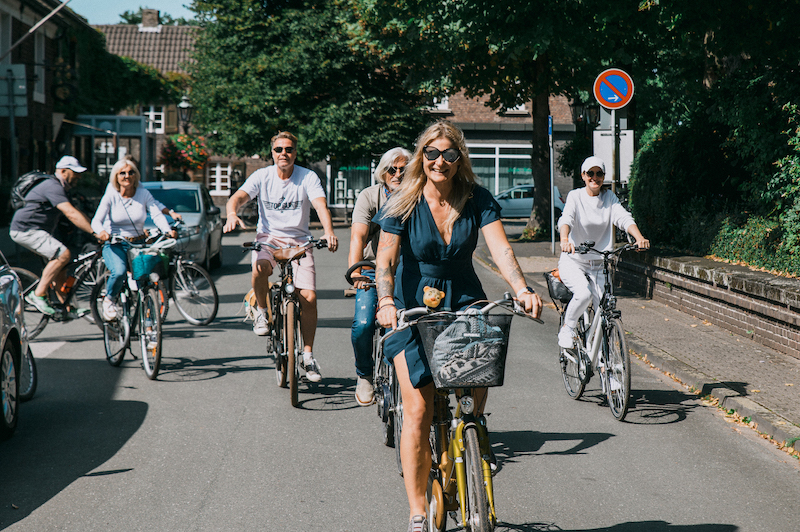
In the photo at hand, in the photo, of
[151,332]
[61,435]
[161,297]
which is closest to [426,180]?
[61,435]

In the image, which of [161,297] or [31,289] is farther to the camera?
[31,289]

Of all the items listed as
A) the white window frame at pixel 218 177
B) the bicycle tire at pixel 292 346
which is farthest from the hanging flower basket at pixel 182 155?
the bicycle tire at pixel 292 346

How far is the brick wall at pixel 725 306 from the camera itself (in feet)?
26.2

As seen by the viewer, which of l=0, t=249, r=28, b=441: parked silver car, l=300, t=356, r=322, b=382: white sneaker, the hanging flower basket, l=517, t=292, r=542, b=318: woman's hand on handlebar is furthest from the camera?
the hanging flower basket

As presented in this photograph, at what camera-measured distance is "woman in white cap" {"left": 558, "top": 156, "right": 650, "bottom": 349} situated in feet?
21.5

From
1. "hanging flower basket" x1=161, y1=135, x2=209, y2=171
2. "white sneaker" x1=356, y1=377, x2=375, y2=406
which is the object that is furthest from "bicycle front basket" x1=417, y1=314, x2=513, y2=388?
"hanging flower basket" x1=161, y1=135, x2=209, y2=171

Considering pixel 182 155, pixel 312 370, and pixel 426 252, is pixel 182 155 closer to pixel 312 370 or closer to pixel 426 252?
pixel 312 370

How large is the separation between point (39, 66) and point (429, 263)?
28.3m

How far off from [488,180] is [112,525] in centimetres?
4045

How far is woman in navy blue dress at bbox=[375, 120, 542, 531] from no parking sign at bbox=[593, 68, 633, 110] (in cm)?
812

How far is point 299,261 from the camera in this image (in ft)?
21.8

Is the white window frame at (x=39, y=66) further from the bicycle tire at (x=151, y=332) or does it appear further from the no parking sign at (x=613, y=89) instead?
the bicycle tire at (x=151, y=332)

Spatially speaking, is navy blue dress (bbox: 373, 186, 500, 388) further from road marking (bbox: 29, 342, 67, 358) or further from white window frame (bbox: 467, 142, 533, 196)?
white window frame (bbox: 467, 142, 533, 196)

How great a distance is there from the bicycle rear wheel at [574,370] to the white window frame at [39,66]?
26.0m
